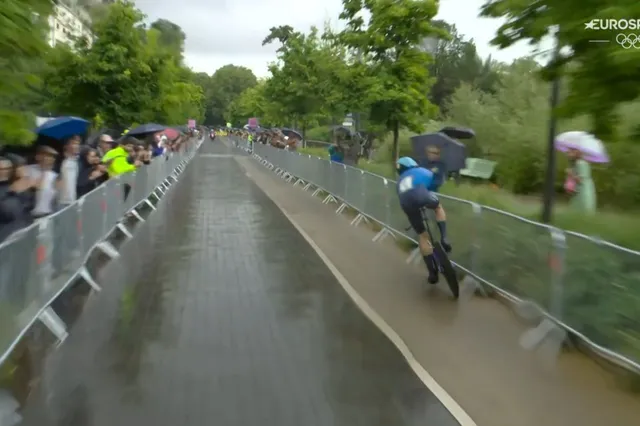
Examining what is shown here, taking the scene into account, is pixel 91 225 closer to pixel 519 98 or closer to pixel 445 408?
pixel 445 408

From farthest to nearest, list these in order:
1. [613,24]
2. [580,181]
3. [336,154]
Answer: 1. [336,154]
2. [580,181]
3. [613,24]

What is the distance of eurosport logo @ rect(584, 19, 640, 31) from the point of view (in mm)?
5857

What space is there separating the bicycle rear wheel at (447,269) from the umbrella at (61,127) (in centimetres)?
779

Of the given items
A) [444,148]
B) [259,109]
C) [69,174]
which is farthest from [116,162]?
[259,109]

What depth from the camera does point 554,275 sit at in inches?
325

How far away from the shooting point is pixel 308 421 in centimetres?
585

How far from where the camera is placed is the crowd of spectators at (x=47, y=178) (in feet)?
29.8

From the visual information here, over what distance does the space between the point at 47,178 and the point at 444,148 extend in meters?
6.91

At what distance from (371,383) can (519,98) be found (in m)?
28.2

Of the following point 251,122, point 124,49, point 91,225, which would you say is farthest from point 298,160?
point 251,122

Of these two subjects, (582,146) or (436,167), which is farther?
(436,167)

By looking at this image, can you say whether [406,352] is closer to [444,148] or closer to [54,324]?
[54,324]

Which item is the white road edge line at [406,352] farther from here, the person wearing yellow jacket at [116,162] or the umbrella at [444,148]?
the person wearing yellow jacket at [116,162]

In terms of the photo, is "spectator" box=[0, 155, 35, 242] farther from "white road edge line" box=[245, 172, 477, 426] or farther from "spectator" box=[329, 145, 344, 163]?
"spectator" box=[329, 145, 344, 163]
